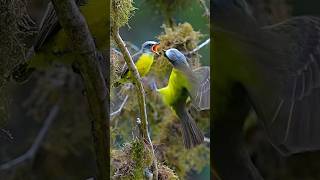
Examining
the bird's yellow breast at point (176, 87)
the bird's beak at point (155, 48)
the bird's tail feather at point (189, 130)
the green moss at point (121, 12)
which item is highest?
the green moss at point (121, 12)

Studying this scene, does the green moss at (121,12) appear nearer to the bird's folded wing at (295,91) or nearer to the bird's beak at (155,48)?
the bird's beak at (155,48)

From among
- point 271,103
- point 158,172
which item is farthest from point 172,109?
point 271,103

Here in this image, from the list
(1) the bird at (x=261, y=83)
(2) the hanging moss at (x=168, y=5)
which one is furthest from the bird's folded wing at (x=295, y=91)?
(2) the hanging moss at (x=168, y=5)

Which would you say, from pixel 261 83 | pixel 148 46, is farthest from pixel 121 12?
pixel 261 83

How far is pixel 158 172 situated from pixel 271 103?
435 millimetres

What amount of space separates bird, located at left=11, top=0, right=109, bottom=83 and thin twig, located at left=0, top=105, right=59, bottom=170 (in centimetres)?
Answer: 17

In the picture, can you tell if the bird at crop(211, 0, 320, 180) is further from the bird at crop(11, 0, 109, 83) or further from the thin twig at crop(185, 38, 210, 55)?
the bird at crop(11, 0, 109, 83)

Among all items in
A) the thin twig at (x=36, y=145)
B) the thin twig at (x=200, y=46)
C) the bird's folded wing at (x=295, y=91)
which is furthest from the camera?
the thin twig at (x=36, y=145)

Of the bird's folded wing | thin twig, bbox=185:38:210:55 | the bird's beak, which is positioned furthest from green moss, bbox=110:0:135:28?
the bird's folded wing

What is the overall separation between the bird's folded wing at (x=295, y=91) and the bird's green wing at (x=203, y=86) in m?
0.17

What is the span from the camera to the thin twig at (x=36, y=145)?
1.83 m

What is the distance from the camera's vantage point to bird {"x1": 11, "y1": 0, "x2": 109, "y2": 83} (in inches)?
68.2

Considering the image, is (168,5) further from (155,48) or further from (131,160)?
(131,160)

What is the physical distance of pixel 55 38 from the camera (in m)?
1.75
